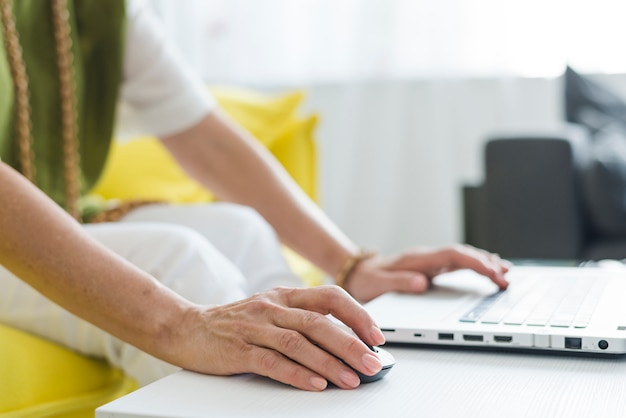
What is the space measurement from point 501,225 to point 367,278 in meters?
1.13

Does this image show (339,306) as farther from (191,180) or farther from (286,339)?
(191,180)

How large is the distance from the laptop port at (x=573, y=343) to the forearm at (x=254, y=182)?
22.1 inches

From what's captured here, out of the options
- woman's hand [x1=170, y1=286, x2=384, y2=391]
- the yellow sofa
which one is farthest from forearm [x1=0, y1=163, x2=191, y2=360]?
the yellow sofa

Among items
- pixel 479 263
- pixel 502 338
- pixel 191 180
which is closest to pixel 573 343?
pixel 502 338

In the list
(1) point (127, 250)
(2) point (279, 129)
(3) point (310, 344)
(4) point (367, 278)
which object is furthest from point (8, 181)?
(2) point (279, 129)

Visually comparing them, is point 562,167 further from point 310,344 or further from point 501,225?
point 310,344

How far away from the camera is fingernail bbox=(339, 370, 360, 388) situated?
58 centimetres

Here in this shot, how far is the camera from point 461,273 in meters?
1.04

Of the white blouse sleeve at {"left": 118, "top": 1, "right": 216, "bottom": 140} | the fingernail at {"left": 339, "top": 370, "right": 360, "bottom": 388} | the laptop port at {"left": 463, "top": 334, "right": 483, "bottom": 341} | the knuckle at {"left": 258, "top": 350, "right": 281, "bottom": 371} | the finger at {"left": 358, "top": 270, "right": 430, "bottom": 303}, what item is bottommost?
the finger at {"left": 358, "top": 270, "right": 430, "bottom": 303}


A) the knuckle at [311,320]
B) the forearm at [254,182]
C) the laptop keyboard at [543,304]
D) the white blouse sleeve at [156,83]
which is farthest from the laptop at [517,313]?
the white blouse sleeve at [156,83]

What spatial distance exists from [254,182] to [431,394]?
0.79 metres

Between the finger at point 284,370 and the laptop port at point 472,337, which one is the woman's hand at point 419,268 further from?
the finger at point 284,370

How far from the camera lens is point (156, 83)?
1.35 meters

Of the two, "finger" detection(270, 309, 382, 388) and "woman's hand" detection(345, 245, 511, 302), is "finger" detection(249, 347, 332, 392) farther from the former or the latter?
"woman's hand" detection(345, 245, 511, 302)
